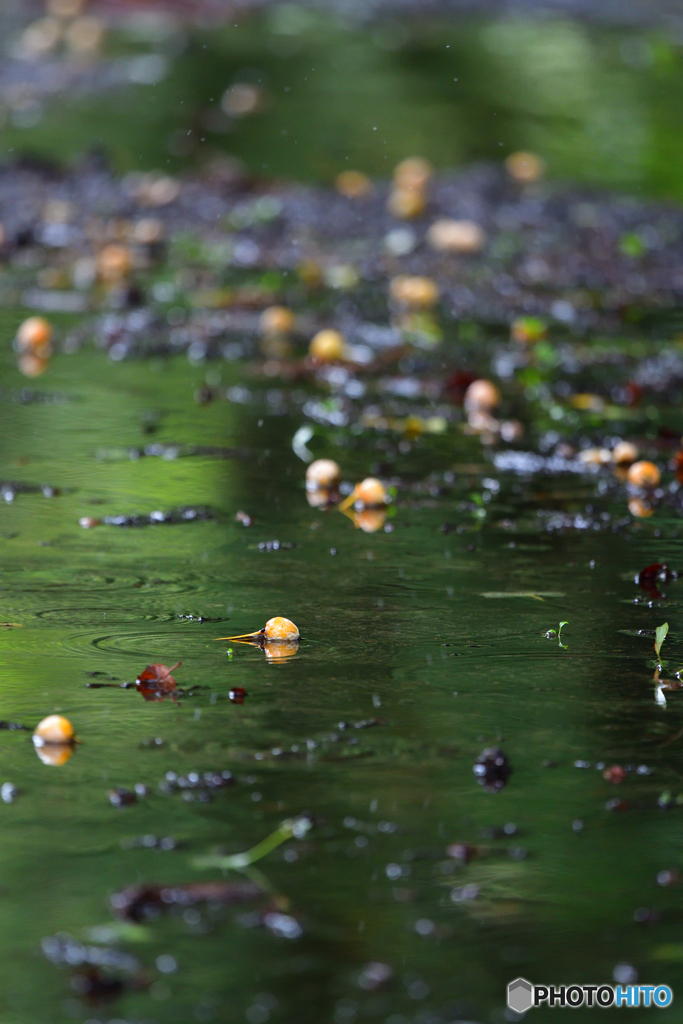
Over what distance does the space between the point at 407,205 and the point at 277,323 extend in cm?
210

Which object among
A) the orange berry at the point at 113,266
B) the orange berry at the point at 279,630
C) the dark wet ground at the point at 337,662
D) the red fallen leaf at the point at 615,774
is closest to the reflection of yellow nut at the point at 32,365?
the dark wet ground at the point at 337,662

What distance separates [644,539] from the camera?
3541 millimetres

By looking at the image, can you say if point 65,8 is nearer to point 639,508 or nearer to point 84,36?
point 84,36

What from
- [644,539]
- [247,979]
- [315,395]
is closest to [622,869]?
[247,979]

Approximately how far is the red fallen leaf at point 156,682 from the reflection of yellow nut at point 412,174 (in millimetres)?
5528

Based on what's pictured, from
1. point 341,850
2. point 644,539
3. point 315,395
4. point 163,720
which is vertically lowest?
point 315,395

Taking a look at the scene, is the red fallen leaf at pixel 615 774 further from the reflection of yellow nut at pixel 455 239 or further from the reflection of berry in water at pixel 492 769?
the reflection of yellow nut at pixel 455 239

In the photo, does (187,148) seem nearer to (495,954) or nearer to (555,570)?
(555,570)

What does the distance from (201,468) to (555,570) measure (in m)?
1.15

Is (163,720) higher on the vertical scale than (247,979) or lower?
lower

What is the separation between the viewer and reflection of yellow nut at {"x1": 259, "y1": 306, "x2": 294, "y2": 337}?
5605 mm

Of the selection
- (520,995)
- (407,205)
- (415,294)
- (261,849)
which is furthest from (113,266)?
(520,995)

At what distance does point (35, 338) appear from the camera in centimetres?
536

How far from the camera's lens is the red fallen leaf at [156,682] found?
2613 millimetres
